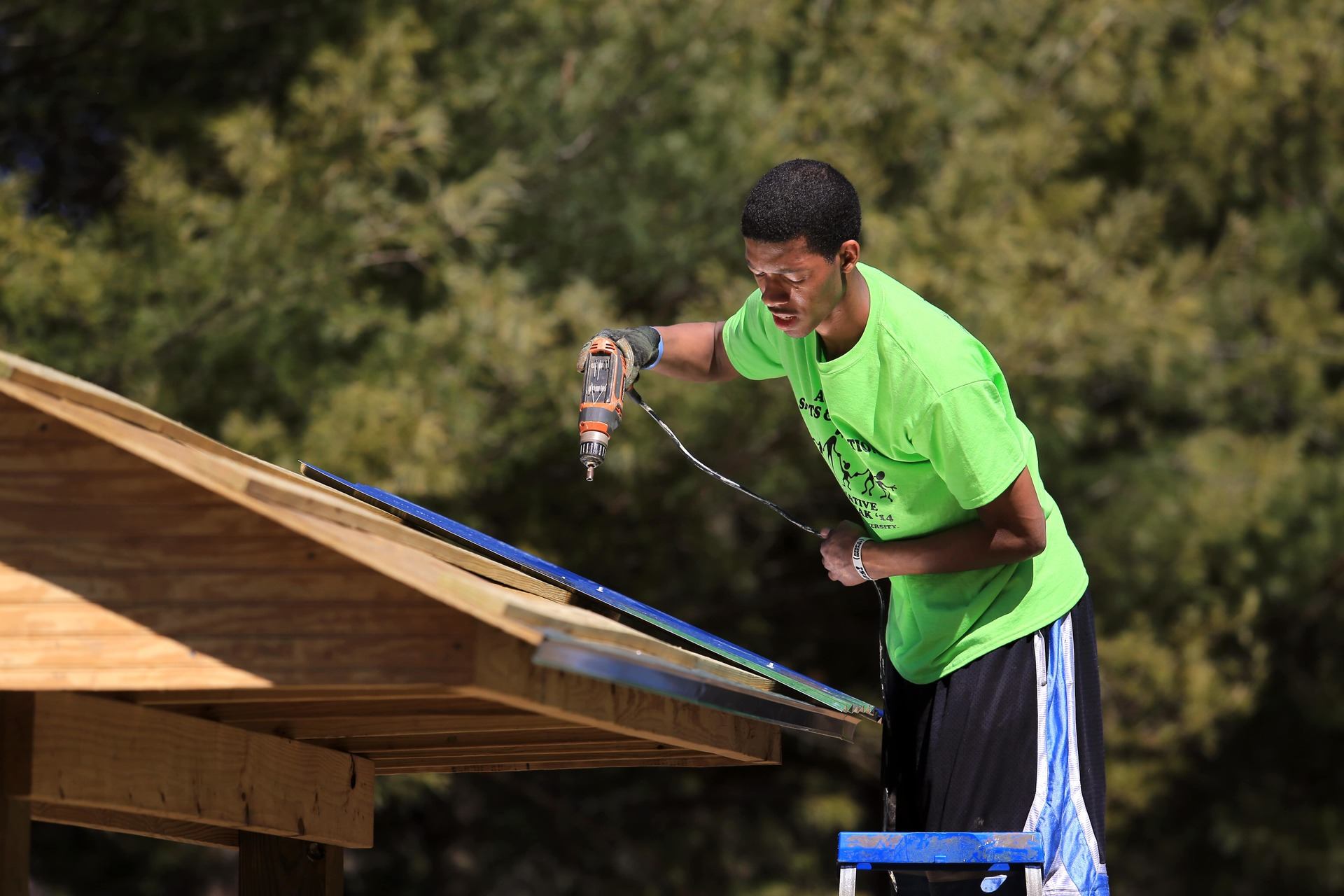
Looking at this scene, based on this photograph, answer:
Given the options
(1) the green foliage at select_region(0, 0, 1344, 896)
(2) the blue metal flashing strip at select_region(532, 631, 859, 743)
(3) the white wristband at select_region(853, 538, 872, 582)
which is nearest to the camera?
(2) the blue metal flashing strip at select_region(532, 631, 859, 743)

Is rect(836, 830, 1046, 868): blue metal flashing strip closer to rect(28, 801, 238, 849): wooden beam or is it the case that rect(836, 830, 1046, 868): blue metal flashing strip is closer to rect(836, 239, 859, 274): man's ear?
rect(836, 239, 859, 274): man's ear

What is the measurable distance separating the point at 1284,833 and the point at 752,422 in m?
4.87

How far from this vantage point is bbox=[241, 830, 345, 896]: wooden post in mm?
3176

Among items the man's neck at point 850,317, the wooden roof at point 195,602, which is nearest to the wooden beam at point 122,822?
the wooden roof at point 195,602

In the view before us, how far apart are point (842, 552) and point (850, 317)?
19.0 inches

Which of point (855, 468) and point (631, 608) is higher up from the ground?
point (855, 468)

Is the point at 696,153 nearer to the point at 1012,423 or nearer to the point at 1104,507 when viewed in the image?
the point at 1104,507

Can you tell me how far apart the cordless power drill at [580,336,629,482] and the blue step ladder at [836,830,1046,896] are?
89cm

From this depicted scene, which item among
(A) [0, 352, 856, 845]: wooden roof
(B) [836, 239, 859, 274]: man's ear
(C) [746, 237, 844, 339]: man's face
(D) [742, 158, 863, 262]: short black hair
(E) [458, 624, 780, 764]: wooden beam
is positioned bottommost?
(E) [458, 624, 780, 764]: wooden beam

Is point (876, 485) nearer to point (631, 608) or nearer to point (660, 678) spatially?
point (631, 608)

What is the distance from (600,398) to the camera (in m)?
3.20

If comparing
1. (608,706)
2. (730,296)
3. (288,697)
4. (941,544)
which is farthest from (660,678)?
(730,296)

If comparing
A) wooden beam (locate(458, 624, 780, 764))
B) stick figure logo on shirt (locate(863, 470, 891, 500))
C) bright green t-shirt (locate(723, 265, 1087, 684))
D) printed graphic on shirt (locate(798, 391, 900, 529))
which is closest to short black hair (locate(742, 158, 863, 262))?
bright green t-shirt (locate(723, 265, 1087, 684))

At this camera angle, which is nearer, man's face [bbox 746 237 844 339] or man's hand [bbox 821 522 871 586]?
man's face [bbox 746 237 844 339]
